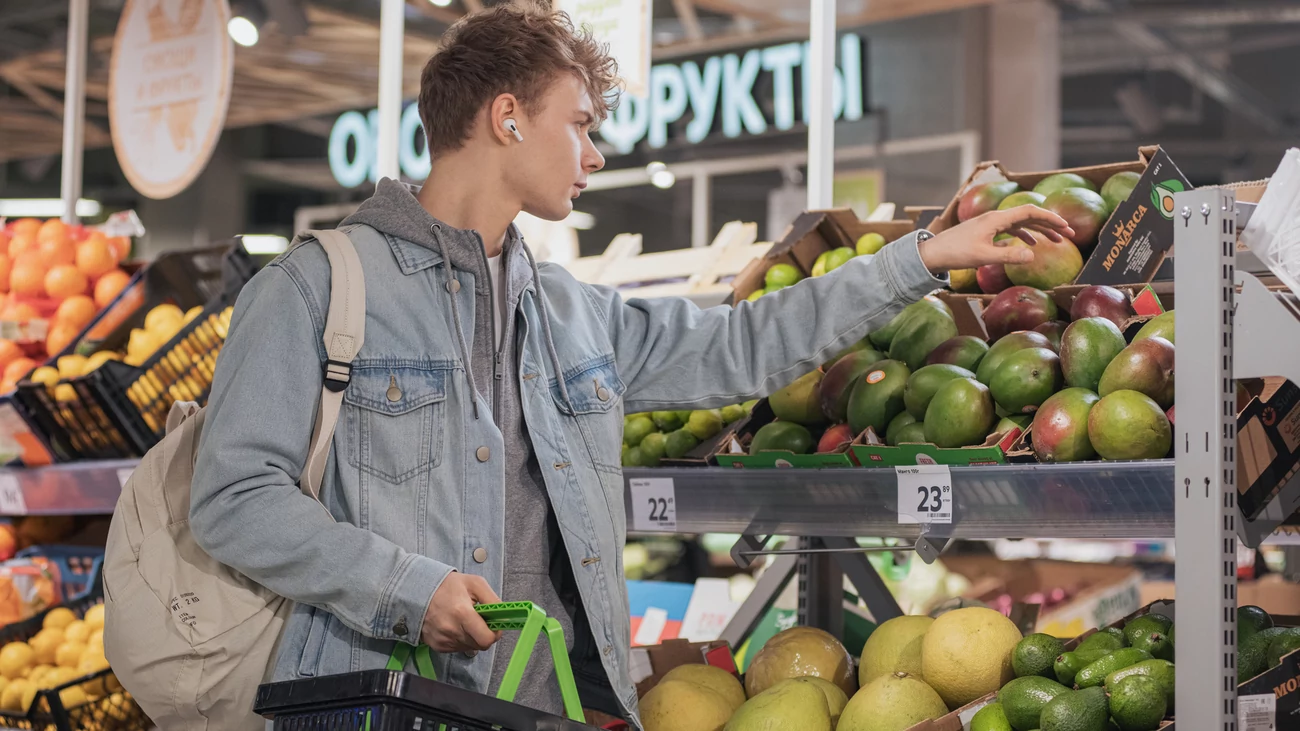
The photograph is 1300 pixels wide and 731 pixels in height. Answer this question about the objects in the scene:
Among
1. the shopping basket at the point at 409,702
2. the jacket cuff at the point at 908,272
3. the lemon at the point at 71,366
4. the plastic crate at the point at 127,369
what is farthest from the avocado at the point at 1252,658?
the lemon at the point at 71,366

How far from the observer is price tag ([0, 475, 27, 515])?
3527 millimetres

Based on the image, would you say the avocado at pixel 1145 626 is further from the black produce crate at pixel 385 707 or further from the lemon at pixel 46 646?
the lemon at pixel 46 646

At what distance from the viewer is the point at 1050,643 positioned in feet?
5.87

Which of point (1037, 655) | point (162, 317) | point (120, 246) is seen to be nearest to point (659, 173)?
point (120, 246)

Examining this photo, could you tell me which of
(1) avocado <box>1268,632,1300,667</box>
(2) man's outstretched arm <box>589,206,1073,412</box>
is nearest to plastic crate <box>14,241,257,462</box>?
(2) man's outstretched arm <box>589,206,1073,412</box>

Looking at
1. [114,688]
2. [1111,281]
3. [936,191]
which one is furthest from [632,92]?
[936,191]

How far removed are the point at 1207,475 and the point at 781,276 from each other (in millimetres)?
1144

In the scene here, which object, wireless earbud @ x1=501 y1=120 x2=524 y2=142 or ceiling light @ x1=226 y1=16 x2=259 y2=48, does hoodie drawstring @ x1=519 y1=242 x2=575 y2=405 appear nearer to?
wireless earbud @ x1=501 y1=120 x2=524 y2=142

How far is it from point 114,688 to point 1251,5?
7966 mm

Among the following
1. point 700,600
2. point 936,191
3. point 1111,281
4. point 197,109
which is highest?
point 936,191

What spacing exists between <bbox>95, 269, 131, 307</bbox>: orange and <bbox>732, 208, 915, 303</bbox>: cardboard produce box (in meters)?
2.23

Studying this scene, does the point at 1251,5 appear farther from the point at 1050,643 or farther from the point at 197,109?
the point at 1050,643

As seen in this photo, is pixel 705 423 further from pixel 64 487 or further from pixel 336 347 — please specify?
pixel 64 487

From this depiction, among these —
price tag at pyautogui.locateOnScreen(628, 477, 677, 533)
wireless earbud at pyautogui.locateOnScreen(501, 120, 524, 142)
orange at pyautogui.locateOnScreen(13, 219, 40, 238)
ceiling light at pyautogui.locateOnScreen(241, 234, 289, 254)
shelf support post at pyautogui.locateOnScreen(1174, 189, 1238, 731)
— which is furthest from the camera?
ceiling light at pyautogui.locateOnScreen(241, 234, 289, 254)
